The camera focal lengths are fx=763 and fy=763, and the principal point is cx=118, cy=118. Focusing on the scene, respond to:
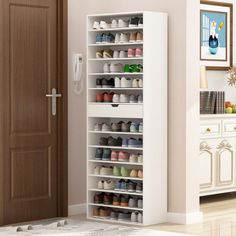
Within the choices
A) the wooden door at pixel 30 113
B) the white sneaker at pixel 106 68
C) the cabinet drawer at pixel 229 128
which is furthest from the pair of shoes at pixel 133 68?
the cabinet drawer at pixel 229 128

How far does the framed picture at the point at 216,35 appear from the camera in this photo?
912cm

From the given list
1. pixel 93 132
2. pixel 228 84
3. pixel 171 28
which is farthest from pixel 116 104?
pixel 228 84

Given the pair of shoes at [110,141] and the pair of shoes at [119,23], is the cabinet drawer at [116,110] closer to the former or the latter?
the pair of shoes at [110,141]

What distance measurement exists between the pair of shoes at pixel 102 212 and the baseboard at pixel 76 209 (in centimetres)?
36

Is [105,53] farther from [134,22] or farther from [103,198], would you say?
[103,198]

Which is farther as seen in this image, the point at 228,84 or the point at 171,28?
the point at 228,84

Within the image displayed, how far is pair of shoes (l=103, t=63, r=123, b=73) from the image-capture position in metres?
7.47

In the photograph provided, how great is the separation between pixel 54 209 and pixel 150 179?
1131 millimetres

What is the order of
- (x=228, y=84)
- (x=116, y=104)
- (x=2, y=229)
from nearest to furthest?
(x=2, y=229) → (x=116, y=104) → (x=228, y=84)

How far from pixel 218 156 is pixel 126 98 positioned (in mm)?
1696

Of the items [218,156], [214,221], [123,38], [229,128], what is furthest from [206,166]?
[123,38]

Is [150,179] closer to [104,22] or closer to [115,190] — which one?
[115,190]

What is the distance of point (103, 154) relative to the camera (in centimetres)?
752

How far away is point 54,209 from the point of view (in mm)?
7727
